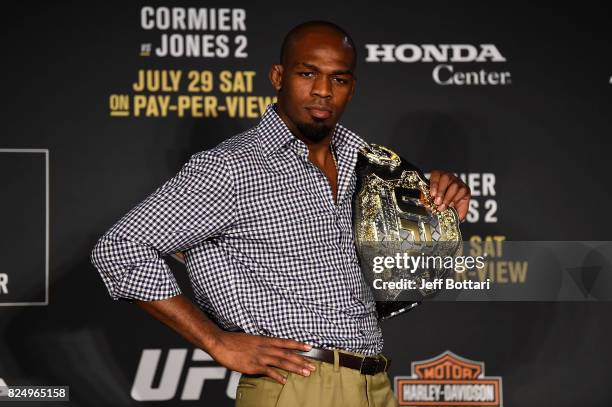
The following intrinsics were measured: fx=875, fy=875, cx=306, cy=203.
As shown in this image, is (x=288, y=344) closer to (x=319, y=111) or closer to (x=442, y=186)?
(x=319, y=111)

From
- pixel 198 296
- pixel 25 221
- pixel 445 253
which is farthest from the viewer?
pixel 25 221

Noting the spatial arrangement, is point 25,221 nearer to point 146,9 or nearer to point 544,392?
point 146,9

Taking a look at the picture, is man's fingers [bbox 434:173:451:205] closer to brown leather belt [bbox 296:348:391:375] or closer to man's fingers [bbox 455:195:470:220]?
man's fingers [bbox 455:195:470:220]

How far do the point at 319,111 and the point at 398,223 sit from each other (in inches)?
14.6

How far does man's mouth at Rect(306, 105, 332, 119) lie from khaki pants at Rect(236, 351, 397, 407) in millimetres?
505

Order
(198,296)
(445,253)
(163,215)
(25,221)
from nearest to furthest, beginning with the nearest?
(163,215) < (198,296) < (445,253) < (25,221)

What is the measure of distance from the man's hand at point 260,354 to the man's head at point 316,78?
1.53 ft

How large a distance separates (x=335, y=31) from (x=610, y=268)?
1728 mm

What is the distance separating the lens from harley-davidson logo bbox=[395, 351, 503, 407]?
10.2ft

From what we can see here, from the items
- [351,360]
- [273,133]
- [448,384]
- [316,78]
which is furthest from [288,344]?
[448,384]

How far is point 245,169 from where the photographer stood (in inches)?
70.2

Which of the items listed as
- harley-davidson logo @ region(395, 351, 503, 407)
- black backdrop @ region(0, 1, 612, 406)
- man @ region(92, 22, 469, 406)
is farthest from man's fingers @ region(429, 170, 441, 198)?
harley-davidson logo @ region(395, 351, 503, 407)

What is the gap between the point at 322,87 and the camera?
6.13ft

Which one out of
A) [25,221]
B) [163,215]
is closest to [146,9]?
[25,221]
